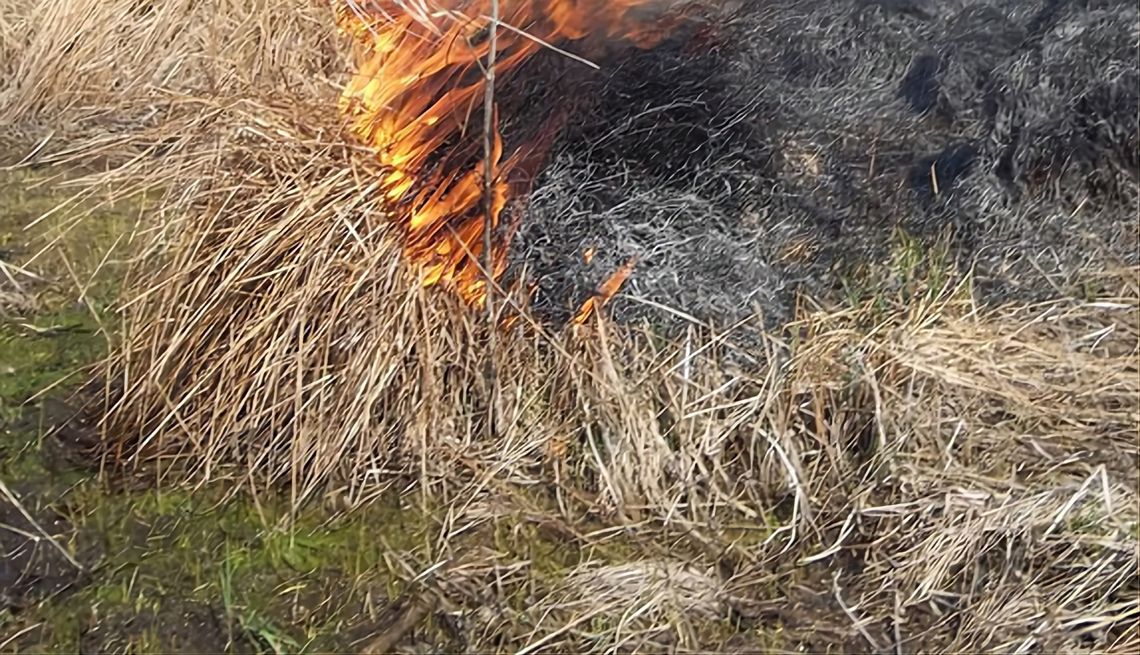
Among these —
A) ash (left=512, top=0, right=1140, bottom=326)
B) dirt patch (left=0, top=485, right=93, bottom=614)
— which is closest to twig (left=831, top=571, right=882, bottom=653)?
ash (left=512, top=0, right=1140, bottom=326)

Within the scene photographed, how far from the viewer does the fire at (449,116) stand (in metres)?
2.84

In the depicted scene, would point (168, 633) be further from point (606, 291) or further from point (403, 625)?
point (606, 291)

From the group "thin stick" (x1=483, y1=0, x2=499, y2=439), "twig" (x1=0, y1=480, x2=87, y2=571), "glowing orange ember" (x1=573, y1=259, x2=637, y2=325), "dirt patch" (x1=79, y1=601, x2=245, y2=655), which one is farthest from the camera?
"glowing orange ember" (x1=573, y1=259, x2=637, y2=325)

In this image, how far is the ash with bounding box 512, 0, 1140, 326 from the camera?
288cm

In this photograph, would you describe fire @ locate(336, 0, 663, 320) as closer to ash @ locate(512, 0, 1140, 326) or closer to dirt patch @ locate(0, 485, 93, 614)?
ash @ locate(512, 0, 1140, 326)

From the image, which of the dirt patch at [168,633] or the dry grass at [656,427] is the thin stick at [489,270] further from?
the dirt patch at [168,633]

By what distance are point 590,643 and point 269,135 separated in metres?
1.64

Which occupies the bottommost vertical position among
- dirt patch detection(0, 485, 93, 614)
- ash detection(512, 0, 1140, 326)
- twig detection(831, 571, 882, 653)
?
twig detection(831, 571, 882, 653)

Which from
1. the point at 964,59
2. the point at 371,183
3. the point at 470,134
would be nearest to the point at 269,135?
the point at 371,183

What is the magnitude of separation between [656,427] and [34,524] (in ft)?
5.05

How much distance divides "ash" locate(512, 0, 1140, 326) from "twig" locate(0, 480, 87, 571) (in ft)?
4.31

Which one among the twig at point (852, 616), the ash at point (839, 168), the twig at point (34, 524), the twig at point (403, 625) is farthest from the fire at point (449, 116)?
the twig at point (34, 524)

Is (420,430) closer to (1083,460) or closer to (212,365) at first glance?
(212,365)

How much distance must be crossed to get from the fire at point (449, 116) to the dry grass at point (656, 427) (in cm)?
9
